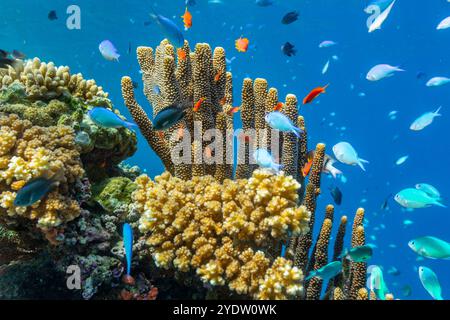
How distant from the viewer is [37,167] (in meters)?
2.96

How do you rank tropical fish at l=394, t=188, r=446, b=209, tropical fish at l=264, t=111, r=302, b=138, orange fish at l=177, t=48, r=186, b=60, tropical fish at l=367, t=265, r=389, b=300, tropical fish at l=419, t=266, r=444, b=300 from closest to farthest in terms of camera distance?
1. tropical fish at l=264, t=111, r=302, b=138
2. tropical fish at l=367, t=265, r=389, b=300
3. orange fish at l=177, t=48, r=186, b=60
4. tropical fish at l=419, t=266, r=444, b=300
5. tropical fish at l=394, t=188, r=446, b=209

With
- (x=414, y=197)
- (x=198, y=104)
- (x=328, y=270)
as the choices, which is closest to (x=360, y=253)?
(x=328, y=270)

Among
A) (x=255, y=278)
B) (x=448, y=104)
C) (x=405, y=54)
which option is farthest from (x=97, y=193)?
(x=448, y=104)

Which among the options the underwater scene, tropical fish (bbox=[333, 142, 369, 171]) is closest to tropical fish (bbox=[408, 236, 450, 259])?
the underwater scene

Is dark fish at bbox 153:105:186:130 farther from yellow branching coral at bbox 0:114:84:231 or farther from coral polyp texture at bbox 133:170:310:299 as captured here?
yellow branching coral at bbox 0:114:84:231

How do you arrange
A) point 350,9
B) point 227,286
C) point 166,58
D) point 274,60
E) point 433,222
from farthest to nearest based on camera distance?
1. point 274,60
2. point 433,222
3. point 350,9
4. point 166,58
5. point 227,286

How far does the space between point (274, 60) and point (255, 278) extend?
4816 cm

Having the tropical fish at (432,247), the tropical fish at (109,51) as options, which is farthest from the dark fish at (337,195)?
the tropical fish at (109,51)

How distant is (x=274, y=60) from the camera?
4831 centimetres

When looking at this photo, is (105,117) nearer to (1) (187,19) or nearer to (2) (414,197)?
(1) (187,19)

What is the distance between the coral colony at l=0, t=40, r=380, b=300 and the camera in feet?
9.80

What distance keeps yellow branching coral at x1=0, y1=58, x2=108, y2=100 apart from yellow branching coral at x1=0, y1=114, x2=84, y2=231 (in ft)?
2.38

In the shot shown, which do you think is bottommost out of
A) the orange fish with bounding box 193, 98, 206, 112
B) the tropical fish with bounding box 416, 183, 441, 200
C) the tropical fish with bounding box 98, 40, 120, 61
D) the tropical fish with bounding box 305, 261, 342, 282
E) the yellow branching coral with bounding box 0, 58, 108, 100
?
the tropical fish with bounding box 305, 261, 342, 282
